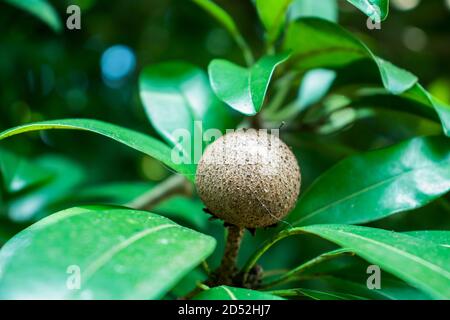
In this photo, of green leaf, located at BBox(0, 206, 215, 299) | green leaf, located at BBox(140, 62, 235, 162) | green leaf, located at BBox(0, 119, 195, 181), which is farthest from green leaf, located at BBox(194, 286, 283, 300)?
green leaf, located at BBox(140, 62, 235, 162)

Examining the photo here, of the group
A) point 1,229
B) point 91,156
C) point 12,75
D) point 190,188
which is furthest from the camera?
point 91,156

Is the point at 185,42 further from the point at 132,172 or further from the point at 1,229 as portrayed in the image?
the point at 1,229

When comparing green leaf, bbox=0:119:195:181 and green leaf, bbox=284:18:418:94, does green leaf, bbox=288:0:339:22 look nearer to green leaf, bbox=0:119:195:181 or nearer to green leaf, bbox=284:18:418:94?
green leaf, bbox=284:18:418:94

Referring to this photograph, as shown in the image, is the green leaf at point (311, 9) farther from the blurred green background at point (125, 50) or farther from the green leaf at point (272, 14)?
the blurred green background at point (125, 50)

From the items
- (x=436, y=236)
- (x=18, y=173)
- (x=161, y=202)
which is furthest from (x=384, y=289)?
(x=18, y=173)

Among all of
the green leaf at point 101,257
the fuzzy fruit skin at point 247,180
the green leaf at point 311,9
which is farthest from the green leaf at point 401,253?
the green leaf at point 311,9

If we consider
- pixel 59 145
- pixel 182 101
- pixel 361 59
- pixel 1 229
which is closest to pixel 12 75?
pixel 59 145
